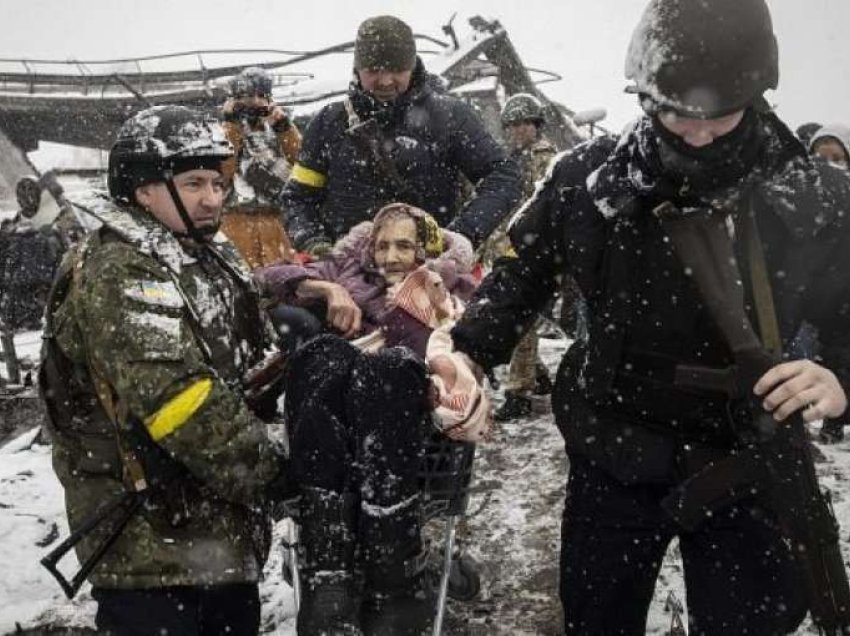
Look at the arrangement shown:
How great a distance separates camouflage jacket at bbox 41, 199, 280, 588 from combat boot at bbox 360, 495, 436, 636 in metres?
0.36

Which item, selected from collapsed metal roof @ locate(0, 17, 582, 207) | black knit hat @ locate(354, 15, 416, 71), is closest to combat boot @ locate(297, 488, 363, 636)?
black knit hat @ locate(354, 15, 416, 71)

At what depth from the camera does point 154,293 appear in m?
2.02

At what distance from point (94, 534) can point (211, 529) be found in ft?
1.07

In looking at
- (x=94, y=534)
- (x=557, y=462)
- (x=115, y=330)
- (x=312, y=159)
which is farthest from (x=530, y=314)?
(x=557, y=462)

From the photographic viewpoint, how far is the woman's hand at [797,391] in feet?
5.56

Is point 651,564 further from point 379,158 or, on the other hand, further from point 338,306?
point 379,158

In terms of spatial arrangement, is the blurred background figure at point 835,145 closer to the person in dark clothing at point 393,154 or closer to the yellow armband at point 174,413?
the person in dark clothing at point 393,154

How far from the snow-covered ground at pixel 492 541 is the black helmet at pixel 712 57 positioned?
2.30 metres

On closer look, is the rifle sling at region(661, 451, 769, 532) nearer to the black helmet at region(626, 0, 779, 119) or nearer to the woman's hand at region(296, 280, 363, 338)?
the black helmet at region(626, 0, 779, 119)

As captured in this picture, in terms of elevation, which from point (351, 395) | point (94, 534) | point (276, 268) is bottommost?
point (94, 534)

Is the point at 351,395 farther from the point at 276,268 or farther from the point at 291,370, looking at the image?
the point at 276,268

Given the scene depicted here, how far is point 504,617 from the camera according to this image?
3266 millimetres

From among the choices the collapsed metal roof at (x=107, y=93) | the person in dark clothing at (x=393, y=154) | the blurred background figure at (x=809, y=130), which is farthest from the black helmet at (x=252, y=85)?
the collapsed metal roof at (x=107, y=93)

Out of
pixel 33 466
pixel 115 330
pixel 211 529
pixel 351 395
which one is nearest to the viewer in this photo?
pixel 115 330
